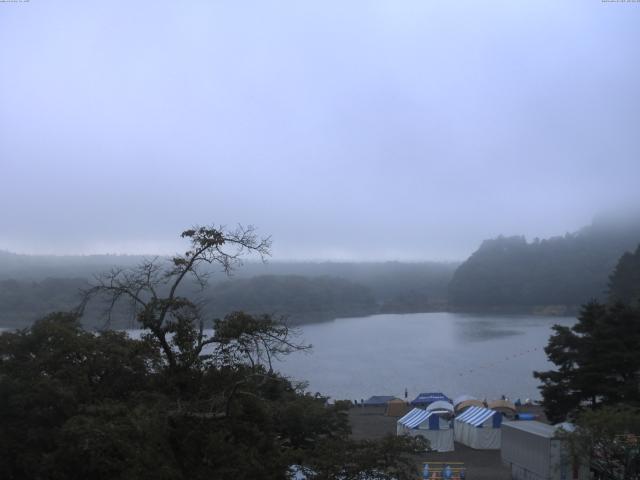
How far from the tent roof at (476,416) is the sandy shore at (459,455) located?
426 mm

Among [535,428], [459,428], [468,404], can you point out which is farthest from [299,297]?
[535,428]

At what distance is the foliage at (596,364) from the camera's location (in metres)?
9.48

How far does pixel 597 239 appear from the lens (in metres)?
65.2

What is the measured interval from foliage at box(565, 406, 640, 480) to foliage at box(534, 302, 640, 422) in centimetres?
299

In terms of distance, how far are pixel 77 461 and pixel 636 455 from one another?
5.04 metres

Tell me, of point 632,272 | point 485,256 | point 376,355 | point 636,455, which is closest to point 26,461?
point 636,455

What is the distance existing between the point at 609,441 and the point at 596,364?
3.53m

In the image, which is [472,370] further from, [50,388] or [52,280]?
[52,280]

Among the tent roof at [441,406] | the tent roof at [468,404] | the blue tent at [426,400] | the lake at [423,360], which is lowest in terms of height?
the lake at [423,360]

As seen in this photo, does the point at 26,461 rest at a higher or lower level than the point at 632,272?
lower

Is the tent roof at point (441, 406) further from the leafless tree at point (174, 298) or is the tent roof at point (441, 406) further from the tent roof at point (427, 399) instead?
the leafless tree at point (174, 298)

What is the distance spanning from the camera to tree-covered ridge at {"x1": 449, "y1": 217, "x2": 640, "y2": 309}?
56.0m

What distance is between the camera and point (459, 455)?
1051cm

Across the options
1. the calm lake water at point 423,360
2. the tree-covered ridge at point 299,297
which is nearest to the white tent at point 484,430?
the calm lake water at point 423,360
